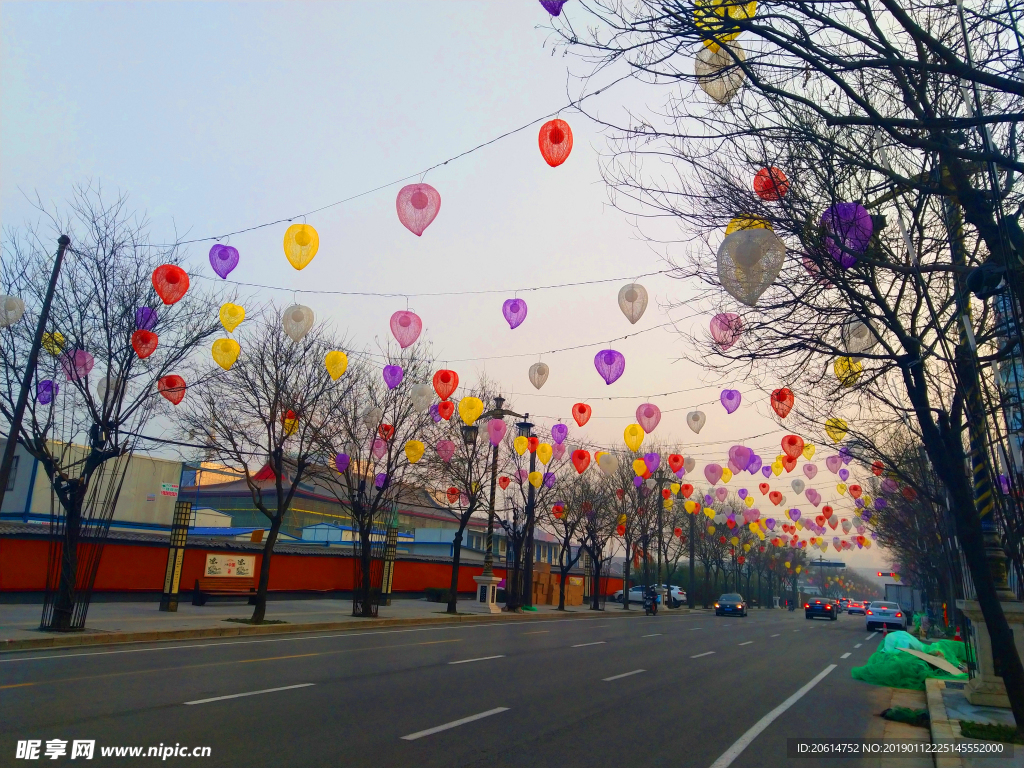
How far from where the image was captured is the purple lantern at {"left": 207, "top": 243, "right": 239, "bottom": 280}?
1311 centimetres

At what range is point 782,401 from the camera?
12992 millimetres

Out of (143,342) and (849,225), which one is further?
(143,342)

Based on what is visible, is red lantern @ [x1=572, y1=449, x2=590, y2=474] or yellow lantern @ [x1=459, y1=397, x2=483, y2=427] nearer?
yellow lantern @ [x1=459, y1=397, x2=483, y2=427]

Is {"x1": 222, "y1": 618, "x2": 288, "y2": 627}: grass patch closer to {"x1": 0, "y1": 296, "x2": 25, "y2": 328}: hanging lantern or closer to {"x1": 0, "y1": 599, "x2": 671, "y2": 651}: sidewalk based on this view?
{"x1": 0, "y1": 599, "x2": 671, "y2": 651}: sidewalk

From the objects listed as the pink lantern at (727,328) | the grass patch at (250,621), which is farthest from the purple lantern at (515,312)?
the grass patch at (250,621)

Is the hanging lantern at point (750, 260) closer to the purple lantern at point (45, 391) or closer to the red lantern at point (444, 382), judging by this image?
the red lantern at point (444, 382)

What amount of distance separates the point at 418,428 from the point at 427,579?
16.6 meters

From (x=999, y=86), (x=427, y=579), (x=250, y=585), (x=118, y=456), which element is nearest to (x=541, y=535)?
(x=427, y=579)

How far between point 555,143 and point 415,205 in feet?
8.85

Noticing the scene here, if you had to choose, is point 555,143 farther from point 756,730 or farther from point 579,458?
point 579,458

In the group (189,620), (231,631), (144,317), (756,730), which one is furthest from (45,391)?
(756,730)

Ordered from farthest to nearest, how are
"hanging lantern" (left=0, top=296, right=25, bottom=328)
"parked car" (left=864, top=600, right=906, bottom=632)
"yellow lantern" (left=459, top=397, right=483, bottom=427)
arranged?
"parked car" (left=864, top=600, right=906, bottom=632) → "yellow lantern" (left=459, top=397, right=483, bottom=427) → "hanging lantern" (left=0, top=296, right=25, bottom=328)

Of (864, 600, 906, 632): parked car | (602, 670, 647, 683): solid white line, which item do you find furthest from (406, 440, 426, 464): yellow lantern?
(864, 600, 906, 632): parked car

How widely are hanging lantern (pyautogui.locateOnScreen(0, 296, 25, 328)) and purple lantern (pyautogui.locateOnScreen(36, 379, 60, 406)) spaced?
1.70 meters
